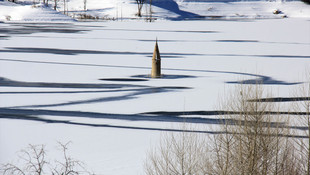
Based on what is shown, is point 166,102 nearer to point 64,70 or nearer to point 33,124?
point 33,124

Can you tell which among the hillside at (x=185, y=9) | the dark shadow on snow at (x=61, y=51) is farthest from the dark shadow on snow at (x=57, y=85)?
the hillside at (x=185, y=9)

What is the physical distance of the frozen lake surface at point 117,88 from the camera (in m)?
12.7

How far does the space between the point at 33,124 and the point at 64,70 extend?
11587mm

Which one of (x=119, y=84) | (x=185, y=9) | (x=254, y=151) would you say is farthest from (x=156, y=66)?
(x=185, y=9)

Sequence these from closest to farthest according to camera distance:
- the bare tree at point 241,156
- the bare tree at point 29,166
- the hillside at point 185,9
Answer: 1. the bare tree at point 29,166
2. the bare tree at point 241,156
3. the hillside at point 185,9

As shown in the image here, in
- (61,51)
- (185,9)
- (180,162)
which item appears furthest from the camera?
(185,9)

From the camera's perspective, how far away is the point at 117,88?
20.2m

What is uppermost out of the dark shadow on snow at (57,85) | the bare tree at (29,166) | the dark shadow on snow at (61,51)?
the dark shadow on snow at (61,51)

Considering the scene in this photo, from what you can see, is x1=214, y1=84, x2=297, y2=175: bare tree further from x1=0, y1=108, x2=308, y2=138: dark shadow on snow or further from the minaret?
the minaret

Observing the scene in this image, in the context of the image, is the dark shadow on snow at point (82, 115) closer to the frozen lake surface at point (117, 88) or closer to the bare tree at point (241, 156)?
the frozen lake surface at point (117, 88)

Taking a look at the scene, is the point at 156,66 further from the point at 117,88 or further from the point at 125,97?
the point at 125,97

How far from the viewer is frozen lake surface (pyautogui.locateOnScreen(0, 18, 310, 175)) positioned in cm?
1271

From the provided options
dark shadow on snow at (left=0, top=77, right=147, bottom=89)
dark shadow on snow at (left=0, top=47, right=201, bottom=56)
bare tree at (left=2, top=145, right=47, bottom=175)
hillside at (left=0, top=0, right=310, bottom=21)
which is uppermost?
hillside at (left=0, top=0, right=310, bottom=21)

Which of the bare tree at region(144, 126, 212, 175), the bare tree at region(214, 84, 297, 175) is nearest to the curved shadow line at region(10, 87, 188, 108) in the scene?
the bare tree at region(144, 126, 212, 175)
